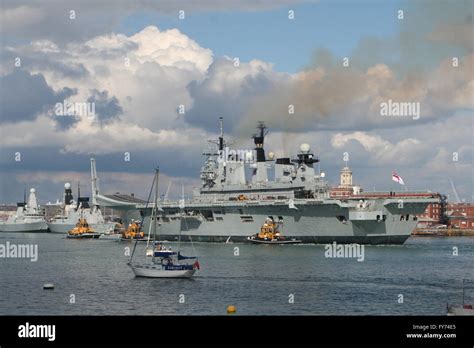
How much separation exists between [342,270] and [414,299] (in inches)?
466

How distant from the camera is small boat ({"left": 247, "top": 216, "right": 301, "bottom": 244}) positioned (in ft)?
225

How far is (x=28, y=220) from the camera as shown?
143 metres

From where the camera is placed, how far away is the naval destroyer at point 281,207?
214ft

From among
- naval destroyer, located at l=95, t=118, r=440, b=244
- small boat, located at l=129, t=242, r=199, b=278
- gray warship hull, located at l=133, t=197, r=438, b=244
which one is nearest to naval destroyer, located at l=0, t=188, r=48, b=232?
naval destroyer, located at l=95, t=118, r=440, b=244

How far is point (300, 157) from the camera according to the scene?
74312mm

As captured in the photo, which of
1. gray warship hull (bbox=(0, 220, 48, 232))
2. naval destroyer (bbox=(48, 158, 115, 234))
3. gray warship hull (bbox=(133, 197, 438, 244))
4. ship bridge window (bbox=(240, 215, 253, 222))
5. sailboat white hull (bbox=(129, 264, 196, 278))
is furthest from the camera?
gray warship hull (bbox=(0, 220, 48, 232))

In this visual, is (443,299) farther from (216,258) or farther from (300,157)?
(300,157)

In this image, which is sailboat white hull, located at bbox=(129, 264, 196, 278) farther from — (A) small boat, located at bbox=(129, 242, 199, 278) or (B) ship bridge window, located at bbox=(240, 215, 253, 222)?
(B) ship bridge window, located at bbox=(240, 215, 253, 222)

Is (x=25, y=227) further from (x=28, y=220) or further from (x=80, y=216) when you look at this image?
(x=80, y=216)

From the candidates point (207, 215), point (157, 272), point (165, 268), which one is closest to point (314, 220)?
point (207, 215)

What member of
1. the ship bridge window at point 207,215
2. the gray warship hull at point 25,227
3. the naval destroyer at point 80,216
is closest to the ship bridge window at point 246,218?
the ship bridge window at point 207,215

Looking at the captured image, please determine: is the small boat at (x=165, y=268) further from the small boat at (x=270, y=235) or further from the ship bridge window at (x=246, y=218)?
the ship bridge window at (x=246, y=218)

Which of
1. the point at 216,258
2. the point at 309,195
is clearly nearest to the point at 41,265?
the point at 216,258

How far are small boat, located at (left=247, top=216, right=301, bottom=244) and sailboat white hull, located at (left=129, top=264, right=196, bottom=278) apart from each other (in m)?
25.7
